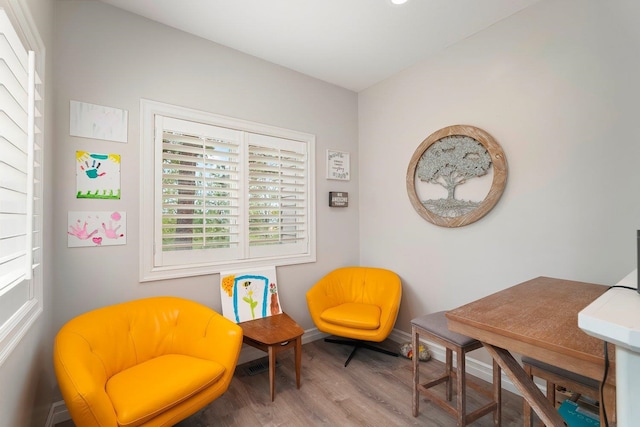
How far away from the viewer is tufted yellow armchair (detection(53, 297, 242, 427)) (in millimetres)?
1308

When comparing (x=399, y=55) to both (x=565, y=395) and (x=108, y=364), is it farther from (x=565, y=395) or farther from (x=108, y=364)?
(x=108, y=364)

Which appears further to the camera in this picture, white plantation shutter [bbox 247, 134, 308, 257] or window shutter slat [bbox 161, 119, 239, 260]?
white plantation shutter [bbox 247, 134, 308, 257]

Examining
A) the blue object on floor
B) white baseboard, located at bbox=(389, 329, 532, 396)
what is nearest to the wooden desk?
the blue object on floor

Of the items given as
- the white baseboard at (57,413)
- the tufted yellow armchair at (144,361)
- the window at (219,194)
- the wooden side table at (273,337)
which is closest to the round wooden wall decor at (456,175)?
the window at (219,194)

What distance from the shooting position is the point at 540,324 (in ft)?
3.65

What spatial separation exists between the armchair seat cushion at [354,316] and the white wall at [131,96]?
18.2 inches

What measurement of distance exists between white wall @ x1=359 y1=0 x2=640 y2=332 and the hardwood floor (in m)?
0.72

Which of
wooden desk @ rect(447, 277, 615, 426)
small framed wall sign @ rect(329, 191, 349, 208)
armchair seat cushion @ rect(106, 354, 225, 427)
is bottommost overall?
armchair seat cushion @ rect(106, 354, 225, 427)

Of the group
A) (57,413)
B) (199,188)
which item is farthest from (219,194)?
(57,413)

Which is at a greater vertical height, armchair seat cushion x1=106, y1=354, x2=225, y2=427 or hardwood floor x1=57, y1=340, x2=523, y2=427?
armchair seat cushion x1=106, y1=354, x2=225, y2=427

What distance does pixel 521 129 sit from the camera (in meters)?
2.13

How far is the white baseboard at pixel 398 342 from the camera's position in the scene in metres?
1.85

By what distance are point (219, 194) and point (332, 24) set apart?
1.67 m

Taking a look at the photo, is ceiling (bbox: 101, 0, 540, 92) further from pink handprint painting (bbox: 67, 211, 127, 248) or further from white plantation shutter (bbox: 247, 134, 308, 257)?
pink handprint painting (bbox: 67, 211, 127, 248)
